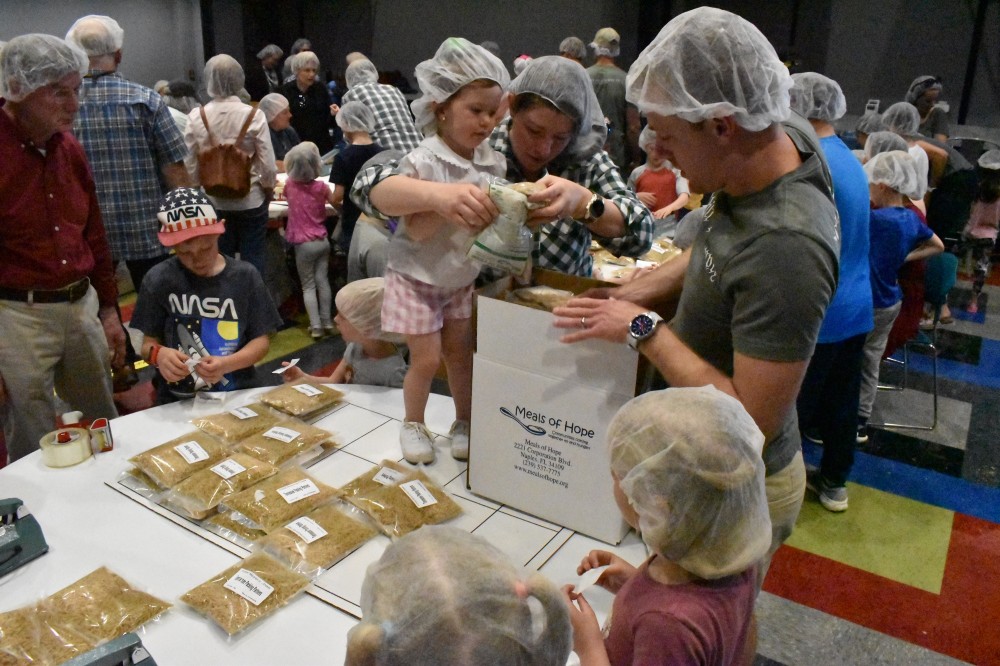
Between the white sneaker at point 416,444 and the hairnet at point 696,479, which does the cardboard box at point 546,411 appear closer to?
the white sneaker at point 416,444

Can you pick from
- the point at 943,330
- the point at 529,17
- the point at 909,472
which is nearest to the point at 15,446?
the point at 909,472

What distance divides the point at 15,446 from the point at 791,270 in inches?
97.7

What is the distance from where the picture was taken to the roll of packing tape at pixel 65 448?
162 centimetres

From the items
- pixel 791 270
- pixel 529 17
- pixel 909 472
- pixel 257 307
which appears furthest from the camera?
pixel 529 17

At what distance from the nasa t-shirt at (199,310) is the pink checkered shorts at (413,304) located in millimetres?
709

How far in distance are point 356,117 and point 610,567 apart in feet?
11.7

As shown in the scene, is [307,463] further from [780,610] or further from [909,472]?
[909,472]

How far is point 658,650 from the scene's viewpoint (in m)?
0.91

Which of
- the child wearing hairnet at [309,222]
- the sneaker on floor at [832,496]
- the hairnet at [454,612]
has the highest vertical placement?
the hairnet at [454,612]

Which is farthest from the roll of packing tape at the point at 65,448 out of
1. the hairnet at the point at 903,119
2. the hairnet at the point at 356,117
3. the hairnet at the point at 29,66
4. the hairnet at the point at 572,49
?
the hairnet at the point at 572,49

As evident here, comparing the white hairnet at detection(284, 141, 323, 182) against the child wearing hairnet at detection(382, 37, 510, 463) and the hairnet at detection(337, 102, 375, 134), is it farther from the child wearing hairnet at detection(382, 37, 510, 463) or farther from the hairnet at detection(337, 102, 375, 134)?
the child wearing hairnet at detection(382, 37, 510, 463)

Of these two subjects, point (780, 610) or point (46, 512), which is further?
point (780, 610)

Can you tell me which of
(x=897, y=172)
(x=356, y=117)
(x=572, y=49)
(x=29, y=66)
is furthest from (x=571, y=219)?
(x=572, y=49)

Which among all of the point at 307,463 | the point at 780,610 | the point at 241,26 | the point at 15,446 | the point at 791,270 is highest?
the point at 241,26
